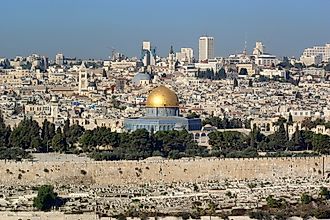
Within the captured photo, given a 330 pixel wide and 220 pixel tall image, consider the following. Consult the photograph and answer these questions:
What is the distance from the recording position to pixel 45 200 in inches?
957

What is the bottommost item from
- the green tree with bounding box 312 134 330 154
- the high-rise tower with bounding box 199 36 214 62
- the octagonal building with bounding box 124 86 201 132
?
the green tree with bounding box 312 134 330 154

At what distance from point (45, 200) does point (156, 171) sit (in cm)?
518

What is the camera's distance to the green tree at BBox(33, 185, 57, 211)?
947 inches

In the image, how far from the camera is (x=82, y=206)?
2438cm

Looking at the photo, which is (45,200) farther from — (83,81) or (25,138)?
(83,81)

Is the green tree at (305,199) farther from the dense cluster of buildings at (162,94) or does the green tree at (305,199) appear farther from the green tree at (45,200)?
the dense cluster of buildings at (162,94)

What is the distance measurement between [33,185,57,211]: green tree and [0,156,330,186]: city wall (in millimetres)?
3356

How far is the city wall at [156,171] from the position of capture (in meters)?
28.1

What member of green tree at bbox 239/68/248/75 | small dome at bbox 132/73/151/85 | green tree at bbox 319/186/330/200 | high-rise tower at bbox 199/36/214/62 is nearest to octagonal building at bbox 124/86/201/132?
green tree at bbox 319/186/330/200

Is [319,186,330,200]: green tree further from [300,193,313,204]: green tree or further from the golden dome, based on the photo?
the golden dome

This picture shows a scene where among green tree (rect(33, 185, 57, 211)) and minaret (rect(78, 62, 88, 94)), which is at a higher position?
minaret (rect(78, 62, 88, 94))

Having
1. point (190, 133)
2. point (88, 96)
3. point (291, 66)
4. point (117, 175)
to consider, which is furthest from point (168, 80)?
point (117, 175)

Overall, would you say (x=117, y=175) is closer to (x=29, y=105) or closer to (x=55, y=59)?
(x=29, y=105)

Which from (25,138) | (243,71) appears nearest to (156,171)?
(25,138)
